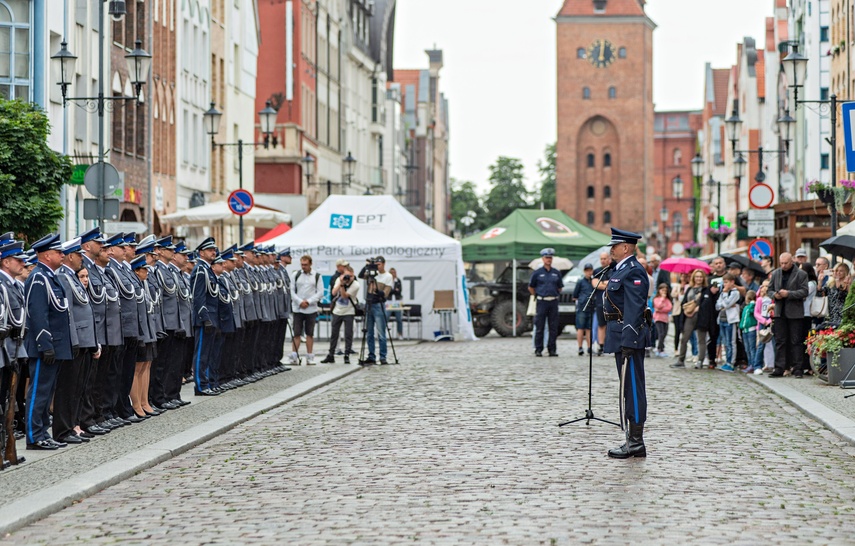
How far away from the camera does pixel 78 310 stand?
44.0ft

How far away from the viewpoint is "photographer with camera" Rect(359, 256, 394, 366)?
25.7 meters

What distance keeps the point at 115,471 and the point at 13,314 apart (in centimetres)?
141

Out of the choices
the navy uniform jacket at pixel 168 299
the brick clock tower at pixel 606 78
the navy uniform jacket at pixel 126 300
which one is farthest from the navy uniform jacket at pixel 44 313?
the brick clock tower at pixel 606 78

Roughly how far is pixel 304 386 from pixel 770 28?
67.5 m

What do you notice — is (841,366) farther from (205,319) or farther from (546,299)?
(546,299)

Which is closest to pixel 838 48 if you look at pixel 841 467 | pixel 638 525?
pixel 841 467

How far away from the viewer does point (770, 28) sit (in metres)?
83.3

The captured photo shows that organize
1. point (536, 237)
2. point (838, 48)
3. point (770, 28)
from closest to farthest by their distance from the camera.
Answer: point (536, 237) → point (838, 48) → point (770, 28)

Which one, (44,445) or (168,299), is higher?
(168,299)

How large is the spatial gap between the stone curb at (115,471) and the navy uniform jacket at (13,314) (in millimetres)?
1103

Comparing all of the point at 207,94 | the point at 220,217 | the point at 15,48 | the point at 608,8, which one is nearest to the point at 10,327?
the point at 220,217

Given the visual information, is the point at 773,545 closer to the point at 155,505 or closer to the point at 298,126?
the point at 155,505

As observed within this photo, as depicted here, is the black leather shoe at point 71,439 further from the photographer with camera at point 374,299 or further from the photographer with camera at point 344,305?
the photographer with camera at point 344,305

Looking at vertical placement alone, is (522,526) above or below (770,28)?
below
